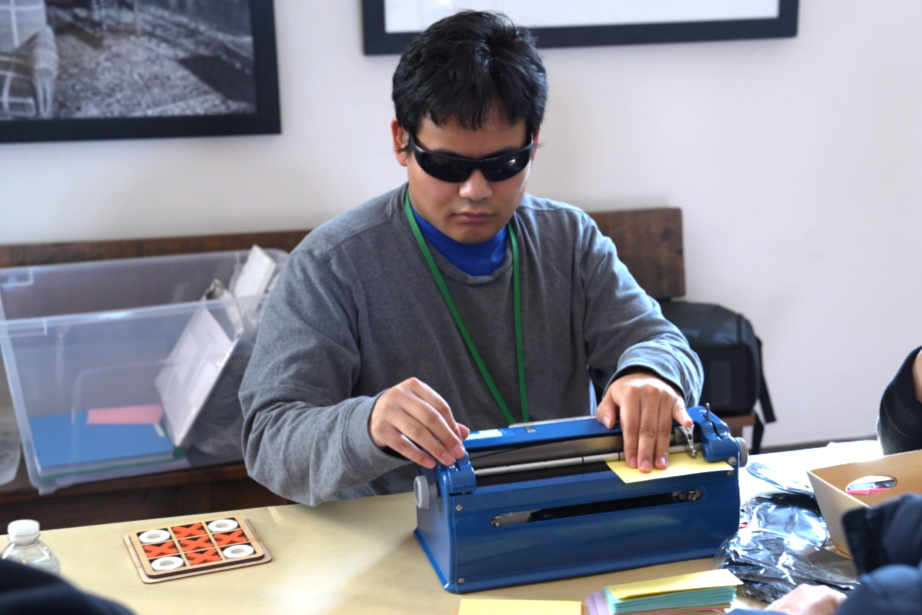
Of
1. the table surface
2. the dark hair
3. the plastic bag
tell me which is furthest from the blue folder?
the plastic bag

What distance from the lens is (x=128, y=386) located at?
2109 millimetres

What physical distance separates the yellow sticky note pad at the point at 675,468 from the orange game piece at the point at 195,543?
531 mm

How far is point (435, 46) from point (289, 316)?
487 mm

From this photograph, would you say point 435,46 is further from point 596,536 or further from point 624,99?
point 624,99

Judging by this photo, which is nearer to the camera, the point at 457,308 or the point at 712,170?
the point at 457,308

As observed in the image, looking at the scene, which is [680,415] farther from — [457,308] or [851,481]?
[457,308]

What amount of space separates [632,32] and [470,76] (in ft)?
4.58

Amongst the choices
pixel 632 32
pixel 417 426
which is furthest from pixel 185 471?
pixel 632 32

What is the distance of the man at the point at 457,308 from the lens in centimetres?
125

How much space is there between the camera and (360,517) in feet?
4.10

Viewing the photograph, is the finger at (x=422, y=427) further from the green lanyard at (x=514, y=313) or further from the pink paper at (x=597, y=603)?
the green lanyard at (x=514, y=313)

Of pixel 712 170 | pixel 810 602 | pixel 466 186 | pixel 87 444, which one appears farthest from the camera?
pixel 712 170

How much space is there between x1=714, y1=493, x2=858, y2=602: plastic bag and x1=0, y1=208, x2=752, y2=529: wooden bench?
1.31m

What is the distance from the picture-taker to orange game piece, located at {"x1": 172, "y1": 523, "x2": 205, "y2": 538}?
3.90 feet
